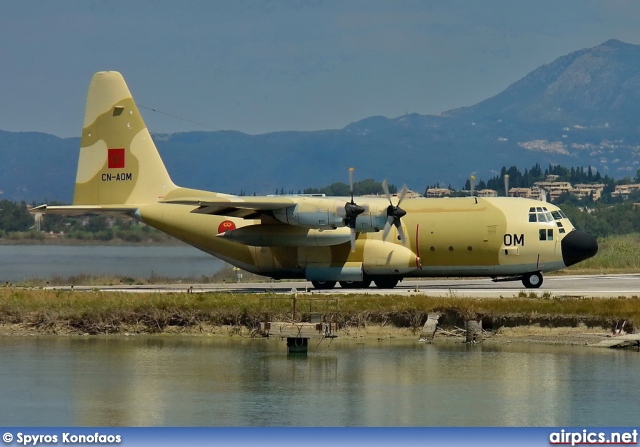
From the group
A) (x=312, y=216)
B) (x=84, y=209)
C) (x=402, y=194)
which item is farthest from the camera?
(x=84, y=209)

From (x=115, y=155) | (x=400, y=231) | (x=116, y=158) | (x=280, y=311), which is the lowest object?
(x=280, y=311)

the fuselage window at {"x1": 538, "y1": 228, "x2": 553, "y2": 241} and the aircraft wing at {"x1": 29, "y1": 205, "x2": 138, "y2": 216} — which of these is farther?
the aircraft wing at {"x1": 29, "y1": 205, "x2": 138, "y2": 216}

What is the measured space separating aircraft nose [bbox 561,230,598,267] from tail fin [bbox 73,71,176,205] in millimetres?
17401

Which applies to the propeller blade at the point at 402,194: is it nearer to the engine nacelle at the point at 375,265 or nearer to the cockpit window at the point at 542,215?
Result: the engine nacelle at the point at 375,265

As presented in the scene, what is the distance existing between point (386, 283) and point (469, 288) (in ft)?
11.9

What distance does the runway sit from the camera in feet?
153

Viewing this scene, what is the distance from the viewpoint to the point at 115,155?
53250mm

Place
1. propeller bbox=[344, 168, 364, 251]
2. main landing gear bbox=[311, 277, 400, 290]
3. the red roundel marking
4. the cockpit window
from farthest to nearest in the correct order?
the red roundel marking → main landing gear bbox=[311, 277, 400, 290] → the cockpit window → propeller bbox=[344, 168, 364, 251]

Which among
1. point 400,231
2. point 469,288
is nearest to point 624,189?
point 469,288

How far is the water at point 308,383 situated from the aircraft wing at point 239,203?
295 inches

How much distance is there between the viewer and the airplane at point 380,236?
46875 mm

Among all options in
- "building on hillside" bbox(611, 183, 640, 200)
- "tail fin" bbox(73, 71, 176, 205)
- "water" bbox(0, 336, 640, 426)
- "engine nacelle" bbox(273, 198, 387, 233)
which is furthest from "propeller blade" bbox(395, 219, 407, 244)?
"building on hillside" bbox(611, 183, 640, 200)

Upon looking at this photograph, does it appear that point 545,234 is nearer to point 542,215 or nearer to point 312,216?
point 542,215

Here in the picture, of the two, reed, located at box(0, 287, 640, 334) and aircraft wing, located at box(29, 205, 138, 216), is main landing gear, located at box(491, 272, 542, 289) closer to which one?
reed, located at box(0, 287, 640, 334)
